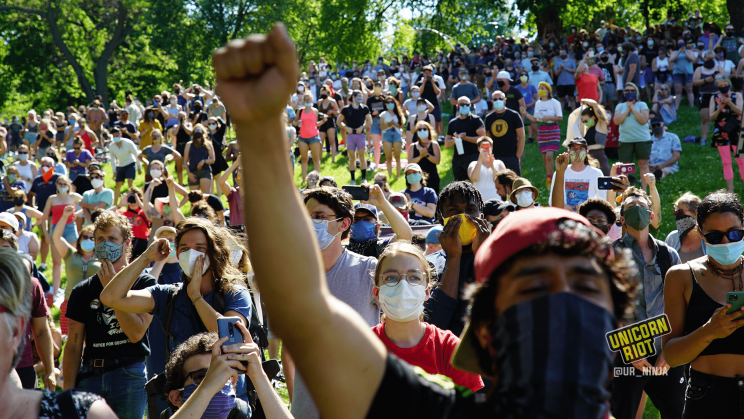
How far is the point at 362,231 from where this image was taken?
6.80 metres

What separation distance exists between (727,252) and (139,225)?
7.75m

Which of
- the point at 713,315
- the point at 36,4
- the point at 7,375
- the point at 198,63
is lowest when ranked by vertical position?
the point at 713,315

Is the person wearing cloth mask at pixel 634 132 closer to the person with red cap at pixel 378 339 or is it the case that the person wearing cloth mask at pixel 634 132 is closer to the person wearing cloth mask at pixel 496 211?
the person wearing cloth mask at pixel 496 211

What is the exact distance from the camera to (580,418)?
51.8 inches

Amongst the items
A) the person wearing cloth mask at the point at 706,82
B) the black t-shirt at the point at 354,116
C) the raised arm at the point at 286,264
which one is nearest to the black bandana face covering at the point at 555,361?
the raised arm at the point at 286,264

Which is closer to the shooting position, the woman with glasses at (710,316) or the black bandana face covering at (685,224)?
the woman with glasses at (710,316)

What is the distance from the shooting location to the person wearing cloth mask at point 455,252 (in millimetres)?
4387

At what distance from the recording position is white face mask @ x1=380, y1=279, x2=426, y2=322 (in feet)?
12.1

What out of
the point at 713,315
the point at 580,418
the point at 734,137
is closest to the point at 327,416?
the point at 580,418

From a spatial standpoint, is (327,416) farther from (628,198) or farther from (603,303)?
(628,198)

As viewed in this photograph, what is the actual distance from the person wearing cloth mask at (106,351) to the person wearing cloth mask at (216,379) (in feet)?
3.78

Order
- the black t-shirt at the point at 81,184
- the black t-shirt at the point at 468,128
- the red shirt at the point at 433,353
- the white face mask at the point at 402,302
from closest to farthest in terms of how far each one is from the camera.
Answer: the red shirt at the point at 433,353 → the white face mask at the point at 402,302 → the black t-shirt at the point at 468,128 → the black t-shirt at the point at 81,184

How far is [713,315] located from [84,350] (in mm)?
4100

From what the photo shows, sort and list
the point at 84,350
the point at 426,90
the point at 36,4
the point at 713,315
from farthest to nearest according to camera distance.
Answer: the point at 36,4
the point at 426,90
the point at 84,350
the point at 713,315
